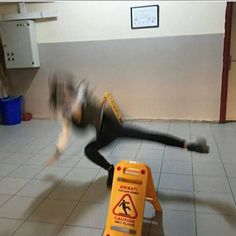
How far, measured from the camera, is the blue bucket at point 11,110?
4.44m

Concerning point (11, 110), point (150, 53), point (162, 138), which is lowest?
point (11, 110)

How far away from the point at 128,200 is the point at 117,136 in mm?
650

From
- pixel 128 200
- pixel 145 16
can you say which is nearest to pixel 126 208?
pixel 128 200

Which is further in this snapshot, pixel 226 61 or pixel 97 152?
pixel 226 61

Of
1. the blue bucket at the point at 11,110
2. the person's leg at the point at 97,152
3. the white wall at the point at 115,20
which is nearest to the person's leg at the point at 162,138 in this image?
the person's leg at the point at 97,152

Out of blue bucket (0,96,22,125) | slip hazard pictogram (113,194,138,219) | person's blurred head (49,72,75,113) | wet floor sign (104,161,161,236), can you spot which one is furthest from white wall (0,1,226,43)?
slip hazard pictogram (113,194,138,219)

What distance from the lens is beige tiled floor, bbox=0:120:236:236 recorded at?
1.90 m

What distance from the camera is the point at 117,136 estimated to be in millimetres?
2193

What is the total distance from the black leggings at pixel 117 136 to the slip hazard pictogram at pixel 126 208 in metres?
0.60

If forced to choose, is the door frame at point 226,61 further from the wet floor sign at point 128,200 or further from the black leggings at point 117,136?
the wet floor sign at point 128,200

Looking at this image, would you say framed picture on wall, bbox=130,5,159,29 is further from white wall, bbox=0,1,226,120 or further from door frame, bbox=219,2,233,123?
door frame, bbox=219,2,233,123

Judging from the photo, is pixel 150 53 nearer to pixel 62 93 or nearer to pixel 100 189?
pixel 62 93

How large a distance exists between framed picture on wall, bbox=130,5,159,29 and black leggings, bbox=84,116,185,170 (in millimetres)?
2266

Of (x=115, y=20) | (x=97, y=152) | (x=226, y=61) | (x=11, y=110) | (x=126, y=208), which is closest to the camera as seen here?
(x=126, y=208)
